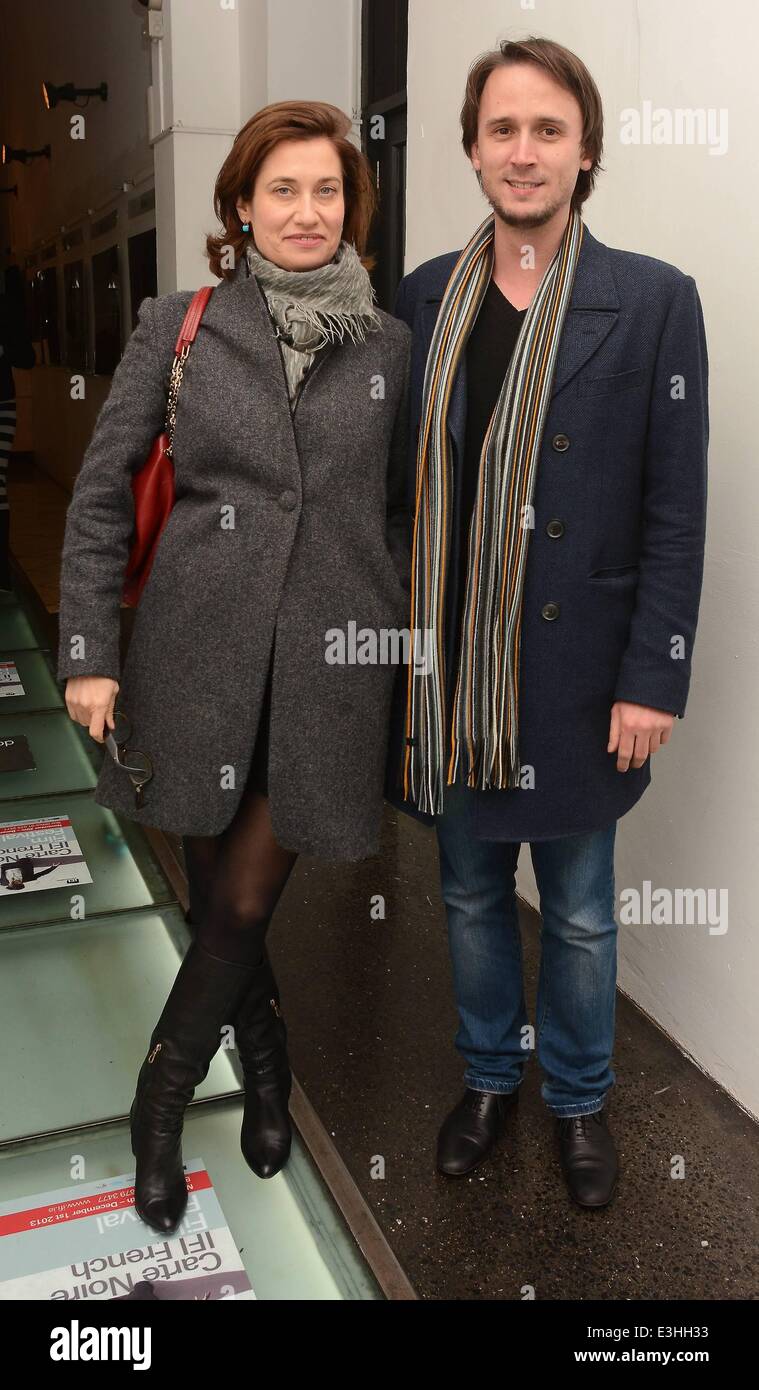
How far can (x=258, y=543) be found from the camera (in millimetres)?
1823

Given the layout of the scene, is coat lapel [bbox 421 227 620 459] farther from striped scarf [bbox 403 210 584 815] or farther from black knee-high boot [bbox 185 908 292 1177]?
black knee-high boot [bbox 185 908 292 1177]

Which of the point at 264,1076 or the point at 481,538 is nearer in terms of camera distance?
the point at 481,538

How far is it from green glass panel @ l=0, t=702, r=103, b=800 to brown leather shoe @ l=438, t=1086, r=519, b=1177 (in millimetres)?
1977

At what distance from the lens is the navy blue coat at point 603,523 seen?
185 centimetres

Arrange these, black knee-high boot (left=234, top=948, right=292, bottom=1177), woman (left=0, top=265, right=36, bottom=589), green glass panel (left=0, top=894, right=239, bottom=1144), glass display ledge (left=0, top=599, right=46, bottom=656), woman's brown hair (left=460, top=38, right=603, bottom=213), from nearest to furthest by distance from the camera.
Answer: woman's brown hair (left=460, top=38, right=603, bottom=213) → black knee-high boot (left=234, top=948, right=292, bottom=1177) → green glass panel (left=0, top=894, right=239, bottom=1144) → glass display ledge (left=0, top=599, right=46, bottom=656) → woman (left=0, top=265, right=36, bottom=589)

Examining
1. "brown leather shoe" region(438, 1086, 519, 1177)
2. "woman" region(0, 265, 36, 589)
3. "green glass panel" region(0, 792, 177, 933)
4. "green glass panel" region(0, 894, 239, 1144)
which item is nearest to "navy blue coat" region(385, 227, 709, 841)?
"brown leather shoe" region(438, 1086, 519, 1177)

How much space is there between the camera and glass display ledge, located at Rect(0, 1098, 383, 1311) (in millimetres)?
1985

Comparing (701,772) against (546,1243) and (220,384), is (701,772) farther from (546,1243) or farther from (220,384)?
(220,384)

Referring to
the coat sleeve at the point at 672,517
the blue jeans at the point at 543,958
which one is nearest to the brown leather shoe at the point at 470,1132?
the blue jeans at the point at 543,958

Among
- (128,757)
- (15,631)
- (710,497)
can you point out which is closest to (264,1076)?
(128,757)

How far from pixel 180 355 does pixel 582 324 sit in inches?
25.1

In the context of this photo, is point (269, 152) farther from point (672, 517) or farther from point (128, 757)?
point (128, 757)

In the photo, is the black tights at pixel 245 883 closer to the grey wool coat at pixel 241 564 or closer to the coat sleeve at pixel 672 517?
the grey wool coat at pixel 241 564

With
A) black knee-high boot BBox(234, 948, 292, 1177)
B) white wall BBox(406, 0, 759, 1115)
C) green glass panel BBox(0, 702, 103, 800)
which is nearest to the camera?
black knee-high boot BBox(234, 948, 292, 1177)
